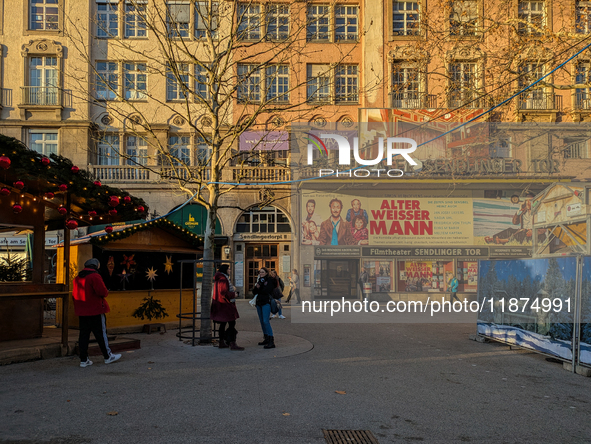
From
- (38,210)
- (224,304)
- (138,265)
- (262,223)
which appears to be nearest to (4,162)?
(38,210)

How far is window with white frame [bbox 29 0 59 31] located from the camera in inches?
1078

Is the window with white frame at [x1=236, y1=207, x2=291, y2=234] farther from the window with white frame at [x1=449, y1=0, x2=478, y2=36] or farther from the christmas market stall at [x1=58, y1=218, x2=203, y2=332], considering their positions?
the window with white frame at [x1=449, y1=0, x2=478, y2=36]

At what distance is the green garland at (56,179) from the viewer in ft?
25.9

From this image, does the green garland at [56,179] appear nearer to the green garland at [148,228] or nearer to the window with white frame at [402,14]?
the green garland at [148,228]

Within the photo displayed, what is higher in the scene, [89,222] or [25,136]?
[25,136]

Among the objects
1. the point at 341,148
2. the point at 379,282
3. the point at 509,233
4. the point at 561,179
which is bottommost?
the point at 379,282

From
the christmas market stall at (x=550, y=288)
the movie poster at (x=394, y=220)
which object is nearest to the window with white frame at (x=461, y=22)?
the christmas market stall at (x=550, y=288)

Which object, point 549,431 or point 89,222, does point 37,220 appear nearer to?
point 89,222

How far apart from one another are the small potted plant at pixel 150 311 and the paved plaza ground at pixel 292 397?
9.37 feet

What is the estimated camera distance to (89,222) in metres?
11.5

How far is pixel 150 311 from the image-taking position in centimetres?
1354

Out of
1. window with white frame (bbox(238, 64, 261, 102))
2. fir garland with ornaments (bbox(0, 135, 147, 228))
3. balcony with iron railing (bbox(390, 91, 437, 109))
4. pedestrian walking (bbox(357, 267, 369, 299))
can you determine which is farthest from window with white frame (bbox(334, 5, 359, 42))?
fir garland with ornaments (bbox(0, 135, 147, 228))

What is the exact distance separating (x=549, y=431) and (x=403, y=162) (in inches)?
872

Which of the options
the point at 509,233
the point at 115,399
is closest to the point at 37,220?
the point at 115,399
